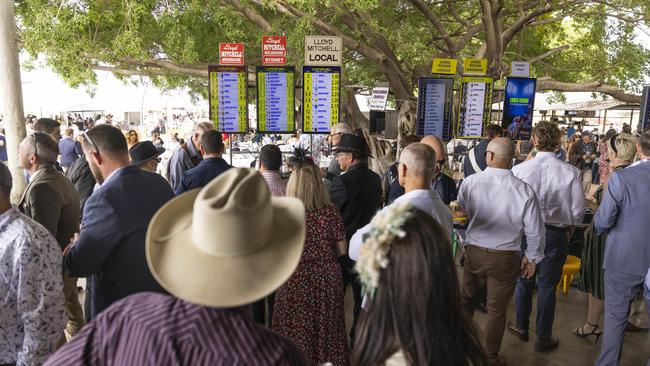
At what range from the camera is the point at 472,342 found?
5.39ft

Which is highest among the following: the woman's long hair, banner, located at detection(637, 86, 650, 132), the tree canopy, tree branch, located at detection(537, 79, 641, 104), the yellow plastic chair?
the tree canopy

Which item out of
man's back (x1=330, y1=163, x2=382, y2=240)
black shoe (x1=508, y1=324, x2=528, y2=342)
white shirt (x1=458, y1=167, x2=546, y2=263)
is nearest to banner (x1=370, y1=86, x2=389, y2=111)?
man's back (x1=330, y1=163, x2=382, y2=240)

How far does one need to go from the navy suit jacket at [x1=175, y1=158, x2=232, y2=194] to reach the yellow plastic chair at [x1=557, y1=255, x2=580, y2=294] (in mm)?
4142

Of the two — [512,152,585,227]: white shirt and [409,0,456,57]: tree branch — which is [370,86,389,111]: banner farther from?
[512,152,585,227]: white shirt

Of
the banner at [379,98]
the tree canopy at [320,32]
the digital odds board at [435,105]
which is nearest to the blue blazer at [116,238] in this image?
the tree canopy at [320,32]

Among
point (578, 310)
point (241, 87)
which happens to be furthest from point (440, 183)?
point (241, 87)

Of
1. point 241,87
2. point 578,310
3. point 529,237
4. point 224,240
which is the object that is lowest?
point 578,310

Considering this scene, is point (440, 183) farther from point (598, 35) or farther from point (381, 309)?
point (598, 35)

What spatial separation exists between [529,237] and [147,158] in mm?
3344

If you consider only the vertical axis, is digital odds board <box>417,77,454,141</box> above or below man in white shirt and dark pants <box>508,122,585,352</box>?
above

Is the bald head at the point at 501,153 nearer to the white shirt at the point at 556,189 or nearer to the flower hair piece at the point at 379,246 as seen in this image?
the white shirt at the point at 556,189

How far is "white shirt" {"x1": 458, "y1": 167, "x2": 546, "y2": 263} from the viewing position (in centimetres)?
365

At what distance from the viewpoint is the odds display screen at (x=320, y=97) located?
682 cm

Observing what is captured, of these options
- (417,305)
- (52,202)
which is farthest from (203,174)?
(417,305)
